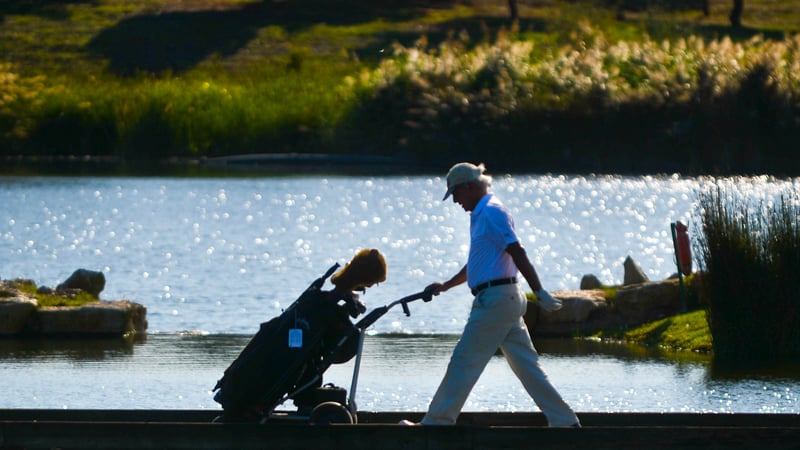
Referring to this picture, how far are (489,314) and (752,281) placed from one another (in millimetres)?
6184

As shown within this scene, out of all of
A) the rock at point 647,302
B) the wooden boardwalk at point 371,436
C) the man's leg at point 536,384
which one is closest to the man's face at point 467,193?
the man's leg at point 536,384

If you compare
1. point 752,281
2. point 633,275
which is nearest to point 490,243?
point 752,281

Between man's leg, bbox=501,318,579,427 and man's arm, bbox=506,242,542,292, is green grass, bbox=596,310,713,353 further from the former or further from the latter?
man's arm, bbox=506,242,542,292

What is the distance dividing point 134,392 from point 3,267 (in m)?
13.4

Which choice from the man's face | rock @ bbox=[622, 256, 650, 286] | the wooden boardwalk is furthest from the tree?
the wooden boardwalk

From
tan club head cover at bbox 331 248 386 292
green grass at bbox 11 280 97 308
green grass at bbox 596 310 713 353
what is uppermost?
tan club head cover at bbox 331 248 386 292

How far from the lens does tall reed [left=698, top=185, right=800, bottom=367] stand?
1576cm

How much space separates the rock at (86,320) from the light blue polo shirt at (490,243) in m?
8.34

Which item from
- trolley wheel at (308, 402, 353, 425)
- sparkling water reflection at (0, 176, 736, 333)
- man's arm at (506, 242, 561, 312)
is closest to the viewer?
man's arm at (506, 242, 561, 312)

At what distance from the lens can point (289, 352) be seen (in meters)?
10.3

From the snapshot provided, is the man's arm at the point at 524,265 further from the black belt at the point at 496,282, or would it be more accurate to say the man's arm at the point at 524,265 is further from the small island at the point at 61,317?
the small island at the point at 61,317

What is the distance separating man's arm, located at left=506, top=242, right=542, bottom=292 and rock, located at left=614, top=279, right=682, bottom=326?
8497mm

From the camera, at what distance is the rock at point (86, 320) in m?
17.8

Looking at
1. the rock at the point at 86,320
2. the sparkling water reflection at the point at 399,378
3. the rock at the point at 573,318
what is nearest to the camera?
the sparkling water reflection at the point at 399,378
